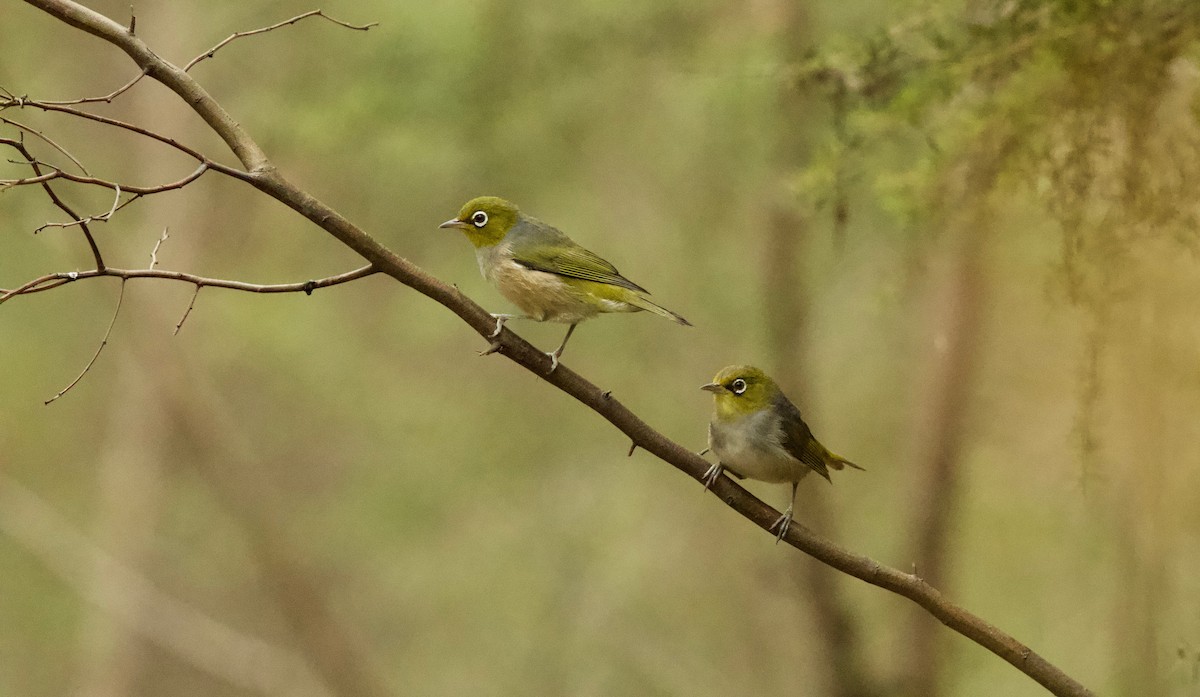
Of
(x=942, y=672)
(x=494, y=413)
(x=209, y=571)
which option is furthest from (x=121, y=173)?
(x=942, y=672)

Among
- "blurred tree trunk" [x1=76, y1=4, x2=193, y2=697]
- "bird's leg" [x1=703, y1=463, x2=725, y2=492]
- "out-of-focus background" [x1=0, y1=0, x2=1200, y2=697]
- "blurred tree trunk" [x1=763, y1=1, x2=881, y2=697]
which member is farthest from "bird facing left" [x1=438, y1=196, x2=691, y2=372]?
"blurred tree trunk" [x1=76, y1=4, x2=193, y2=697]

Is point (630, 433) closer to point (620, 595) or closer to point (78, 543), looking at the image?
point (620, 595)

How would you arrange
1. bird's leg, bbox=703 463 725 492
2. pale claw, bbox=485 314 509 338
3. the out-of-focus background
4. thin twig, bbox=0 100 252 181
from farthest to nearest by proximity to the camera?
the out-of-focus background → bird's leg, bbox=703 463 725 492 → pale claw, bbox=485 314 509 338 → thin twig, bbox=0 100 252 181

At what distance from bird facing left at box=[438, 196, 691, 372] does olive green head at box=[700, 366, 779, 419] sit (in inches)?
13.6

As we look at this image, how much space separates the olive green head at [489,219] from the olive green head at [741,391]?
21.7 inches

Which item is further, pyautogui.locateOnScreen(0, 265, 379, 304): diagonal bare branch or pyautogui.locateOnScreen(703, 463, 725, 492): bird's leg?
pyautogui.locateOnScreen(703, 463, 725, 492): bird's leg

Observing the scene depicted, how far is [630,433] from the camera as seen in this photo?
1.91 metres

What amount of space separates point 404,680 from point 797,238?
310 inches

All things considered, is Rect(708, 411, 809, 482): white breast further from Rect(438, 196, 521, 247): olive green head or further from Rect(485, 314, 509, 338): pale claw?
Rect(485, 314, 509, 338): pale claw

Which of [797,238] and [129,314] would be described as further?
[129,314]

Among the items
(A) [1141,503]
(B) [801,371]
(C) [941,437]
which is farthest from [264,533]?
(A) [1141,503]

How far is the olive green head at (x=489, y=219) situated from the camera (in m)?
2.26

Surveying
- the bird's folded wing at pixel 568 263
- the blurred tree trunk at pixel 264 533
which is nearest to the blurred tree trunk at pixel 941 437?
the bird's folded wing at pixel 568 263

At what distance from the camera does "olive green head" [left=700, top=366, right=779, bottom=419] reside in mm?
2511
